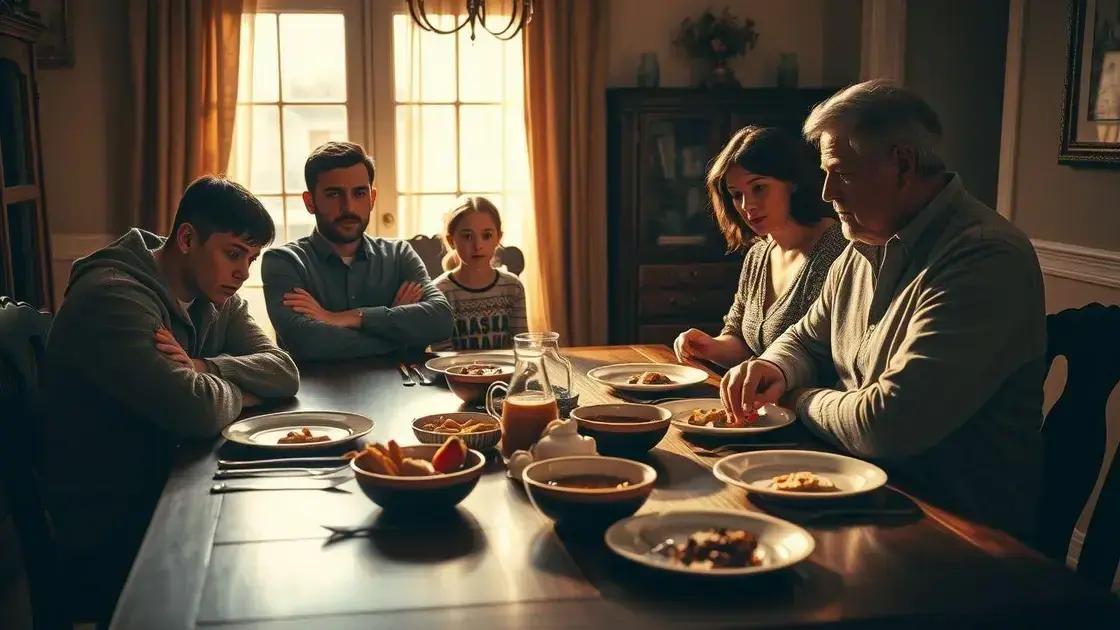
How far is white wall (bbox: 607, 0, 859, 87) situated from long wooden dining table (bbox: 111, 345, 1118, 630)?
11.5ft

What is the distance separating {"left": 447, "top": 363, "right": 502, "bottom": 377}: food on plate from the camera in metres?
2.23

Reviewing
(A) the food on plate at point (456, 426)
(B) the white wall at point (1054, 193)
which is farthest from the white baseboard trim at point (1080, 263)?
(A) the food on plate at point (456, 426)

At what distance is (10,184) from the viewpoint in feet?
11.4

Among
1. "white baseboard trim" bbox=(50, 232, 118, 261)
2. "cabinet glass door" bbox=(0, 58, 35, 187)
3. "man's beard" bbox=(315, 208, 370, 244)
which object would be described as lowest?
"white baseboard trim" bbox=(50, 232, 118, 261)

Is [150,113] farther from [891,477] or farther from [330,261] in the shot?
[891,477]

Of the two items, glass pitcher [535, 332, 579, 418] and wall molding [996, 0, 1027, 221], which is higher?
wall molding [996, 0, 1027, 221]

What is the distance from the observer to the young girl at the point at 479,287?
333 cm

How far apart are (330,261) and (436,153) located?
5.65 ft

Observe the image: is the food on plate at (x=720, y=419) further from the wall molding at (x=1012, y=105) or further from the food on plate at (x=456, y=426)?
the wall molding at (x=1012, y=105)

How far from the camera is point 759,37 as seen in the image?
4988 millimetres

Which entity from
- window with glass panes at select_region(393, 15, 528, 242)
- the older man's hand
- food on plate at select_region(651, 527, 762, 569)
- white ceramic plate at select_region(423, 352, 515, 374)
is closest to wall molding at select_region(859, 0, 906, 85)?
window with glass panes at select_region(393, 15, 528, 242)

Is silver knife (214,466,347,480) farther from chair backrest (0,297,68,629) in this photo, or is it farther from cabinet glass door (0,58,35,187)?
cabinet glass door (0,58,35,187)

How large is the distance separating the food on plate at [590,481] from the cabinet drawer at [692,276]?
3.20m

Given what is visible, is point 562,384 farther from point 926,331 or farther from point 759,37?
point 759,37
